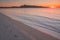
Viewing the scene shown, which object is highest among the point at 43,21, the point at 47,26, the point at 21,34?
the point at 21,34

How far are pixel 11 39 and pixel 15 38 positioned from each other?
0.67 feet

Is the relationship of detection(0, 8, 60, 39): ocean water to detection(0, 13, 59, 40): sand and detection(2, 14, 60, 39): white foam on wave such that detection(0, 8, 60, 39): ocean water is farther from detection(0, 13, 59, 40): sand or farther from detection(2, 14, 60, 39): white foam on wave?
detection(0, 13, 59, 40): sand

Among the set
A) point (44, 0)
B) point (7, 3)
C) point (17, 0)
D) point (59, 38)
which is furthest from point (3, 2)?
point (59, 38)

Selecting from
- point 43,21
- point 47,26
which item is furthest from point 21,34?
point 43,21

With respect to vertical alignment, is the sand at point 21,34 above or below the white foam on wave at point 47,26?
above

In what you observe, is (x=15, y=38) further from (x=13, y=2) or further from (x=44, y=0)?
(x=13, y=2)

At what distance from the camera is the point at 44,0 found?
A: 40.4 metres

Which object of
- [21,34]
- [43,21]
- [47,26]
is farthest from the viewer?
[43,21]

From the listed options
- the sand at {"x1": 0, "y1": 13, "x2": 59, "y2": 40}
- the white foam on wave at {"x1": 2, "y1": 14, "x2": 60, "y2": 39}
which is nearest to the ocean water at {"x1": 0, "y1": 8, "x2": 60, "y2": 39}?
the white foam on wave at {"x1": 2, "y1": 14, "x2": 60, "y2": 39}

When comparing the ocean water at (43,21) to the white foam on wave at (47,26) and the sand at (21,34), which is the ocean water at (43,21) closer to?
the white foam on wave at (47,26)

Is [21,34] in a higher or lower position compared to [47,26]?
higher

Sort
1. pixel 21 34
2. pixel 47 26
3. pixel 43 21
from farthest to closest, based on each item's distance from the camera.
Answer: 1. pixel 43 21
2. pixel 47 26
3. pixel 21 34

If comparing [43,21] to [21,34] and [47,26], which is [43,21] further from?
[21,34]

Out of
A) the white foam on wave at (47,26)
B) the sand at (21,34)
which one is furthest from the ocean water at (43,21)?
the sand at (21,34)
